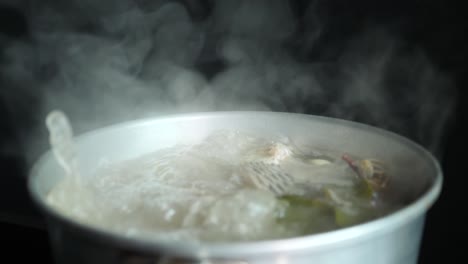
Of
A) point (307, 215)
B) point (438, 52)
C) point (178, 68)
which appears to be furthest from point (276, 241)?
point (178, 68)

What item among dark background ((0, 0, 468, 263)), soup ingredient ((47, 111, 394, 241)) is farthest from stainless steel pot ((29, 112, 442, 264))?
dark background ((0, 0, 468, 263))

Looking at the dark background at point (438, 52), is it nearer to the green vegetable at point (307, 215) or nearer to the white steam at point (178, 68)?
the white steam at point (178, 68)

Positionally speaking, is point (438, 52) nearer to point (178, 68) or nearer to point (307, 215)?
point (307, 215)

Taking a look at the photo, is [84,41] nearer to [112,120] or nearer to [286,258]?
[112,120]

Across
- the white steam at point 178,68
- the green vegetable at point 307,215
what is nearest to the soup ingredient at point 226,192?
the green vegetable at point 307,215

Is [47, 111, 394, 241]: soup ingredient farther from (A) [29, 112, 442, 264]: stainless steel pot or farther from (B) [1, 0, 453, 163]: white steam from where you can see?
(B) [1, 0, 453, 163]: white steam

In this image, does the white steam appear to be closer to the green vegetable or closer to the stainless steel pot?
the stainless steel pot

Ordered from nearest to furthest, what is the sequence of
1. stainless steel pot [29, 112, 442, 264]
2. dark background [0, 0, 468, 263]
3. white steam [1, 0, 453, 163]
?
stainless steel pot [29, 112, 442, 264] < dark background [0, 0, 468, 263] < white steam [1, 0, 453, 163]

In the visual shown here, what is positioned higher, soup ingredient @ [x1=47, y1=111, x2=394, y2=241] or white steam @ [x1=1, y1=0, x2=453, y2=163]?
white steam @ [x1=1, y1=0, x2=453, y2=163]

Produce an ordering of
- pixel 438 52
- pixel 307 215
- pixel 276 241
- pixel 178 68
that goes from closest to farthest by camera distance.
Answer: pixel 276 241 < pixel 307 215 < pixel 438 52 < pixel 178 68

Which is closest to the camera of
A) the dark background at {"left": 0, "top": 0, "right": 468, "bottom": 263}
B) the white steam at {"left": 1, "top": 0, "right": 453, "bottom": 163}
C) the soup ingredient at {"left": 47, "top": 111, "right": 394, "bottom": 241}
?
the soup ingredient at {"left": 47, "top": 111, "right": 394, "bottom": 241}

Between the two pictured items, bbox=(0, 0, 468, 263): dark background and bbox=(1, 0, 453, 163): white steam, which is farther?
bbox=(1, 0, 453, 163): white steam
